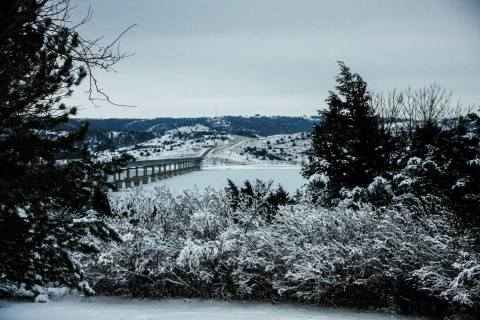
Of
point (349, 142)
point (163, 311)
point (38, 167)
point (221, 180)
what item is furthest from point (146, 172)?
point (38, 167)

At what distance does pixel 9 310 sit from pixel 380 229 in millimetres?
5604

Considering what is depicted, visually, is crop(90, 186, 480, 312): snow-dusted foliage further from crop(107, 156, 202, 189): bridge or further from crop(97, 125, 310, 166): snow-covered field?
crop(97, 125, 310, 166): snow-covered field

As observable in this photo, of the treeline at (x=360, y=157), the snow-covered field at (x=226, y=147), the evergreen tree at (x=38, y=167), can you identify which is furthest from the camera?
the snow-covered field at (x=226, y=147)

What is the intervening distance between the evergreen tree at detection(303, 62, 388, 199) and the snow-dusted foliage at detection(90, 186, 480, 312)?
222 inches

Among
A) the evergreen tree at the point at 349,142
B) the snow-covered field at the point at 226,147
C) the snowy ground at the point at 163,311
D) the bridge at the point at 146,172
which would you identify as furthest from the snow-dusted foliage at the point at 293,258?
the snow-covered field at the point at 226,147

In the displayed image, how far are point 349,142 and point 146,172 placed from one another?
18595 millimetres

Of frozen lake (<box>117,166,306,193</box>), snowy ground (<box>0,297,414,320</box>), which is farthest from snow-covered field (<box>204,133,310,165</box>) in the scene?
snowy ground (<box>0,297,414,320</box>)

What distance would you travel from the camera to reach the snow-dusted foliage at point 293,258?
6.41 meters

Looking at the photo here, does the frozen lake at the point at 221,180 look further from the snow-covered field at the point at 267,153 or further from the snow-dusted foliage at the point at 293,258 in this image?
the snow-covered field at the point at 267,153

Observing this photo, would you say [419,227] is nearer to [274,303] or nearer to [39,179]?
[274,303]

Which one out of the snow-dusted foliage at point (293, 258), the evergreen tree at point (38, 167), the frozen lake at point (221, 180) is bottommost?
the frozen lake at point (221, 180)

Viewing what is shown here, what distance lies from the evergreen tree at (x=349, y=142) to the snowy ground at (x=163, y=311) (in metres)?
7.08

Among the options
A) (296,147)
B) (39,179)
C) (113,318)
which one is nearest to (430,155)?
(113,318)

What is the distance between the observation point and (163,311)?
6664 mm
